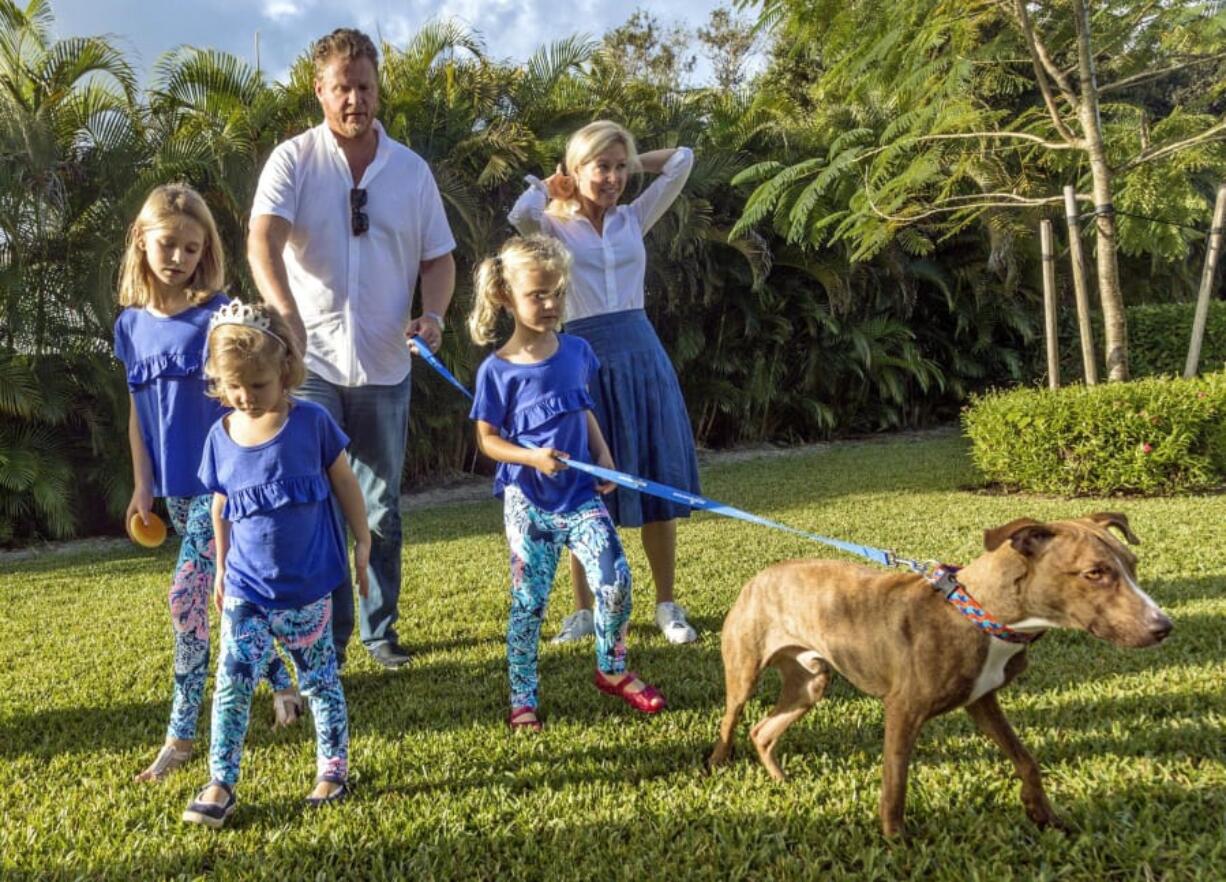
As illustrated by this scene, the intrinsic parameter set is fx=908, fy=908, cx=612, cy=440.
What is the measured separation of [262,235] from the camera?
141 inches

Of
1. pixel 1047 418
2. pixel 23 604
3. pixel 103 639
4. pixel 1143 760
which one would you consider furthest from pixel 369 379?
pixel 1047 418

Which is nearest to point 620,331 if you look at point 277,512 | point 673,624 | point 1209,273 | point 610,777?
point 673,624

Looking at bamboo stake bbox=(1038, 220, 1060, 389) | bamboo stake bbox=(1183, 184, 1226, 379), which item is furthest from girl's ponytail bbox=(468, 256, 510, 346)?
bamboo stake bbox=(1183, 184, 1226, 379)

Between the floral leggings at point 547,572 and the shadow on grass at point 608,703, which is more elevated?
the floral leggings at point 547,572

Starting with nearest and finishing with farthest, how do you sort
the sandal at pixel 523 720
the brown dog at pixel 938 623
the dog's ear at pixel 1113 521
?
the brown dog at pixel 938 623
the dog's ear at pixel 1113 521
the sandal at pixel 523 720

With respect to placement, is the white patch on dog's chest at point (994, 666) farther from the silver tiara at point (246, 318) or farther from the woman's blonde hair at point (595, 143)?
the woman's blonde hair at point (595, 143)

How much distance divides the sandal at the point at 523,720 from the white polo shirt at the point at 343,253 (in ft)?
4.95

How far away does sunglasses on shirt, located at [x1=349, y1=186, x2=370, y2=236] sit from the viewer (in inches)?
148

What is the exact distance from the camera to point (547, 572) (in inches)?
135

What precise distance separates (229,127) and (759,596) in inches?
350

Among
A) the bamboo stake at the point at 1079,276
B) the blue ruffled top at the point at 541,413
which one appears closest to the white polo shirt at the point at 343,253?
the blue ruffled top at the point at 541,413

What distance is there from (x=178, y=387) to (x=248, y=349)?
0.64m

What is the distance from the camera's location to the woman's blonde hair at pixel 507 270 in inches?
131

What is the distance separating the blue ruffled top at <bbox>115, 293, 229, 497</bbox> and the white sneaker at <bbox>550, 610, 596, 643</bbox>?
1897 mm
